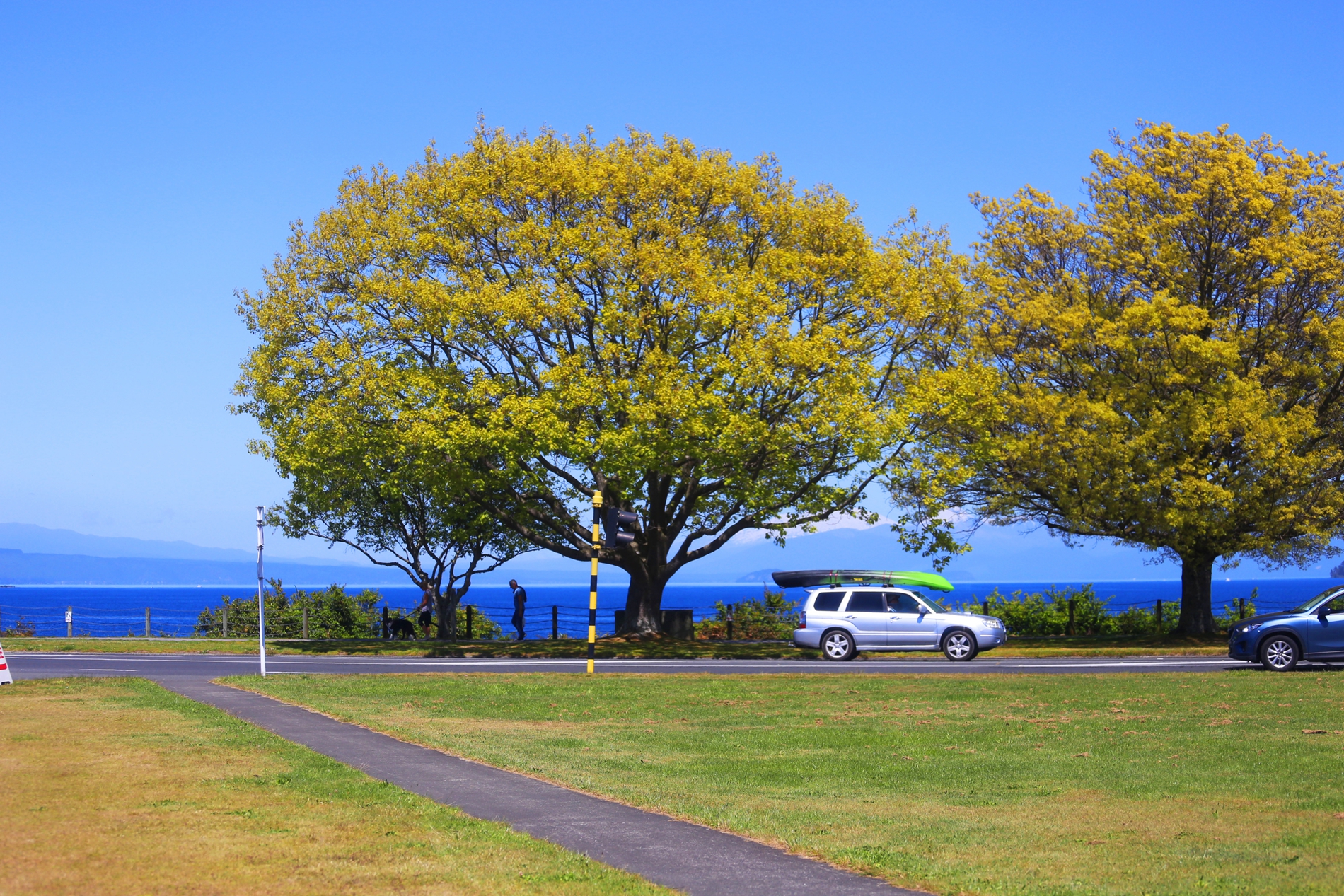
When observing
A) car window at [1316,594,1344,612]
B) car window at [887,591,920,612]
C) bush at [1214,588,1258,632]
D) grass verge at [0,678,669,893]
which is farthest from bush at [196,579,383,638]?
car window at [1316,594,1344,612]

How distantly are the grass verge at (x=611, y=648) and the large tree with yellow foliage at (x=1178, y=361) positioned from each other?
3221mm

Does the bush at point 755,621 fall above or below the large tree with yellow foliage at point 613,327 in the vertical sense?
below

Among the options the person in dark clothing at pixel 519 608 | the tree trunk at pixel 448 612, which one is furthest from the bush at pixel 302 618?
the person in dark clothing at pixel 519 608

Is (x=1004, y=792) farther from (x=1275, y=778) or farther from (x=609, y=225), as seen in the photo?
(x=609, y=225)

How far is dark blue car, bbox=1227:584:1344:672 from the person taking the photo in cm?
2375

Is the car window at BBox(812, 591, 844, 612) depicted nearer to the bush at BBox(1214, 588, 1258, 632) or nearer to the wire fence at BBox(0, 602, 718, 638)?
the wire fence at BBox(0, 602, 718, 638)

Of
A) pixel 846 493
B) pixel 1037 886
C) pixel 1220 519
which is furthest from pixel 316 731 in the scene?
pixel 1220 519

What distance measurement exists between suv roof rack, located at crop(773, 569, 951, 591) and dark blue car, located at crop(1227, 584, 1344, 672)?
47.4 ft

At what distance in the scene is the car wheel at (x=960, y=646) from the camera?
29500mm

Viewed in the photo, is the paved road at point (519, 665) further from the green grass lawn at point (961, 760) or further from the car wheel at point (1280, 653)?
the green grass lawn at point (961, 760)

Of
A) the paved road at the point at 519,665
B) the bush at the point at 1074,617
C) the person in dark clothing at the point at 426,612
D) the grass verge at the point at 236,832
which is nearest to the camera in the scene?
the grass verge at the point at 236,832

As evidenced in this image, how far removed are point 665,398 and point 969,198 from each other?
512 inches

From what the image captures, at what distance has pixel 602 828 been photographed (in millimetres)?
9367

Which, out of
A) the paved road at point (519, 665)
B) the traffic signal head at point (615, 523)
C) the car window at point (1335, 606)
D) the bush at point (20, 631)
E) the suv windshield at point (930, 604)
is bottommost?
the bush at point (20, 631)
